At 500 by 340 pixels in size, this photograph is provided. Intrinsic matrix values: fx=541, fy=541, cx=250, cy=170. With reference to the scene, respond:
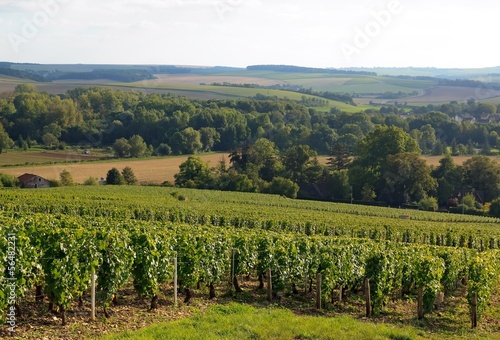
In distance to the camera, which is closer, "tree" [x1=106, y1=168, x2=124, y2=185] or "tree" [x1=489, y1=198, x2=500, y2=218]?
"tree" [x1=489, y1=198, x2=500, y2=218]

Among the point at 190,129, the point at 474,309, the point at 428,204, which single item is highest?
the point at 474,309

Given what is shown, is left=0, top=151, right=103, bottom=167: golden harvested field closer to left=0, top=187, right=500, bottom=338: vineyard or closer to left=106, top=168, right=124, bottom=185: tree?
left=106, top=168, right=124, bottom=185: tree

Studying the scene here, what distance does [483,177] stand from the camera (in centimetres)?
7719

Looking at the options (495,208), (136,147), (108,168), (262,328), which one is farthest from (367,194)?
(262,328)

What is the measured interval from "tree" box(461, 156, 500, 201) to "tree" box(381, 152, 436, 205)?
248 inches

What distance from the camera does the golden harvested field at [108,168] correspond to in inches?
3150

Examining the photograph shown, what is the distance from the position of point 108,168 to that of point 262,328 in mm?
77926

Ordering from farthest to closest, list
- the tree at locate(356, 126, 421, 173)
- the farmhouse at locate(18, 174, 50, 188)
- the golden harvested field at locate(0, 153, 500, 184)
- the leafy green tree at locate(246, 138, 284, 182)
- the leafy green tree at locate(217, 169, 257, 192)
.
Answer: the leafy green tree at locate(246, 138, 284, 182) < the tree at locate(356, 126, 421, 173) < the golden harvested field at locate(0, 153, 500, 184) < the leafy green tree at locate(217, 169, 257, 192) < the farmhouse at locate(18, 174, 50, 188)

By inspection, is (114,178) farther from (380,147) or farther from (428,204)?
(428,204)

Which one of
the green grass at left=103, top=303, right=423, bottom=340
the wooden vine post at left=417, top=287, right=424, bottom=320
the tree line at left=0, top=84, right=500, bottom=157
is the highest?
the green grass at left=103, top=303, right=423, bottom=340

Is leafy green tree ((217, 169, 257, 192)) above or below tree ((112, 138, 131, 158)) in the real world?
below

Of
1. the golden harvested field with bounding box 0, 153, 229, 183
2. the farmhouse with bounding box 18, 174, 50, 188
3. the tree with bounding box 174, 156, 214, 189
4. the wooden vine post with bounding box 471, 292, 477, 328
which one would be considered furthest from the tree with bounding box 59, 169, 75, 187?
the wooden vine post with bounding box 471, 292, 477, 328

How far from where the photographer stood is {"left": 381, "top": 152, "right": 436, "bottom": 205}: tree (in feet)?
247

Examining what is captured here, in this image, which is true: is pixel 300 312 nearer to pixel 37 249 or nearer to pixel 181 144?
pixel 37 249
